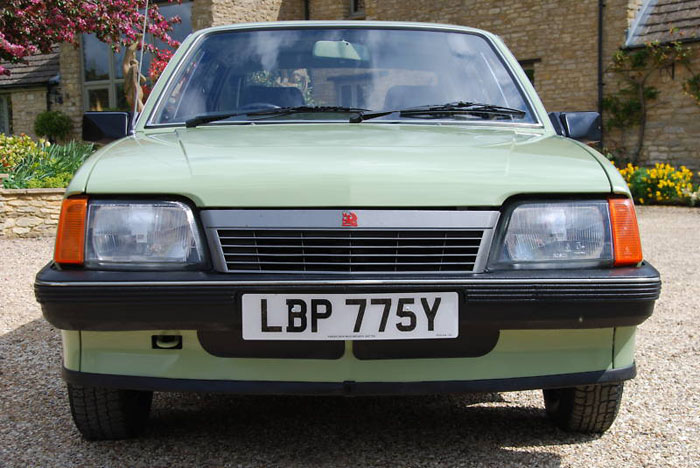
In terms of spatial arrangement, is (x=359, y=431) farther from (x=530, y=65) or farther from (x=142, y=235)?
(x=530, y=65)

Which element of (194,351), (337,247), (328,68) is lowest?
(194,351)

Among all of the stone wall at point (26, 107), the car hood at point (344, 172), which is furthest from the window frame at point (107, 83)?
the car hood at point (344, 172)

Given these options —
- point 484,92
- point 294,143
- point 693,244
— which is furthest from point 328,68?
point 693,244

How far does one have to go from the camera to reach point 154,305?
222 cm

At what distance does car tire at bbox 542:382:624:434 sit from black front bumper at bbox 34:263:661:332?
1.69 ft

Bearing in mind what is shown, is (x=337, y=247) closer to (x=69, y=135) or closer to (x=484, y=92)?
(x=484, y=92)

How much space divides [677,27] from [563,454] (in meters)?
14.2

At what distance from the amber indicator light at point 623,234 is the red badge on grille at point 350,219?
78 cm

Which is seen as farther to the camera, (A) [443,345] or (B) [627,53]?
(B) [627,53]

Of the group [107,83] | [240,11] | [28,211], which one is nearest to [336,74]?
[28,211]

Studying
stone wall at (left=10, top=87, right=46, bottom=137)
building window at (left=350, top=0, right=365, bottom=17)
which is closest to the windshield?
building window at (left=350, top=0, right=365, bottom=17)

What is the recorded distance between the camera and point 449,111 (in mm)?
3131

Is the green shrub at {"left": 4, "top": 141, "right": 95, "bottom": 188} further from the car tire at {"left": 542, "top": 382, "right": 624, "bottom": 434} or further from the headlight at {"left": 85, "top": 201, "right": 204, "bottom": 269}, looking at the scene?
the car tire at {"left": 542, "top": 382, "right": 624, "bottom": 434}

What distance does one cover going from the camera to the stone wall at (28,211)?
9.86m
